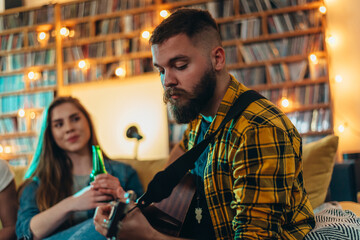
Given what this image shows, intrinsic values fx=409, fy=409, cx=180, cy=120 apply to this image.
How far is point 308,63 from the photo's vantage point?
4344 mm

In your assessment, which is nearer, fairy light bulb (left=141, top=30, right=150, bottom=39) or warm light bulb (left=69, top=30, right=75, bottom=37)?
fairy light bulb (left=141, top=30, right=150, bottom=39)

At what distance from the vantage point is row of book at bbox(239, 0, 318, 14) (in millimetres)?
4387

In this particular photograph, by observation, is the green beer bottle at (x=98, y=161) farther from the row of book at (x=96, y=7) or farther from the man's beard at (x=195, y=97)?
the row of book at (x=96, y=7)

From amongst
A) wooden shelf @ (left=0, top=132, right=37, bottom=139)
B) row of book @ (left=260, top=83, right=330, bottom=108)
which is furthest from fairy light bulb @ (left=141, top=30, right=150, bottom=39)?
wooden shelf @ (left=0, top=132, right=37, bottom=139)

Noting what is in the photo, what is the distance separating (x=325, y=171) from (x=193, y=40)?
35.5 inches

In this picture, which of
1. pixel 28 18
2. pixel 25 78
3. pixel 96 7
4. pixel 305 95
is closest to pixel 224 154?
pixel 305 95

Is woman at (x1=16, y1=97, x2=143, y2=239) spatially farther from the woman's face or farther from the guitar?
the guitar

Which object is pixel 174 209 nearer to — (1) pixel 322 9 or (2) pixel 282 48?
(2) pixel 282 48

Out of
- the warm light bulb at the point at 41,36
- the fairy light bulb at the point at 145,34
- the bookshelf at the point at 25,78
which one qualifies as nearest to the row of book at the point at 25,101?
the bookshelf at the point at 25,78

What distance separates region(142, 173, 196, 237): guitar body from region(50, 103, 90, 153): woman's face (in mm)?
841

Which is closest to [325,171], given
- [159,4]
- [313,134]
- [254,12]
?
[313,134]

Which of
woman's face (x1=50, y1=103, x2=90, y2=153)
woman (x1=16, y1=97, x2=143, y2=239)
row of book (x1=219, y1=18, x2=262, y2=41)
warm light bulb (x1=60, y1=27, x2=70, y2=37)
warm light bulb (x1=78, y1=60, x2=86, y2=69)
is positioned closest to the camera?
woman (x1=16, y1=97, x2=143, y2=239)

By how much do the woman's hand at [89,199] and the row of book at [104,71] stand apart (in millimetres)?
3335

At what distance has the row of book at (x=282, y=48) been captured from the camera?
4.33 metres
